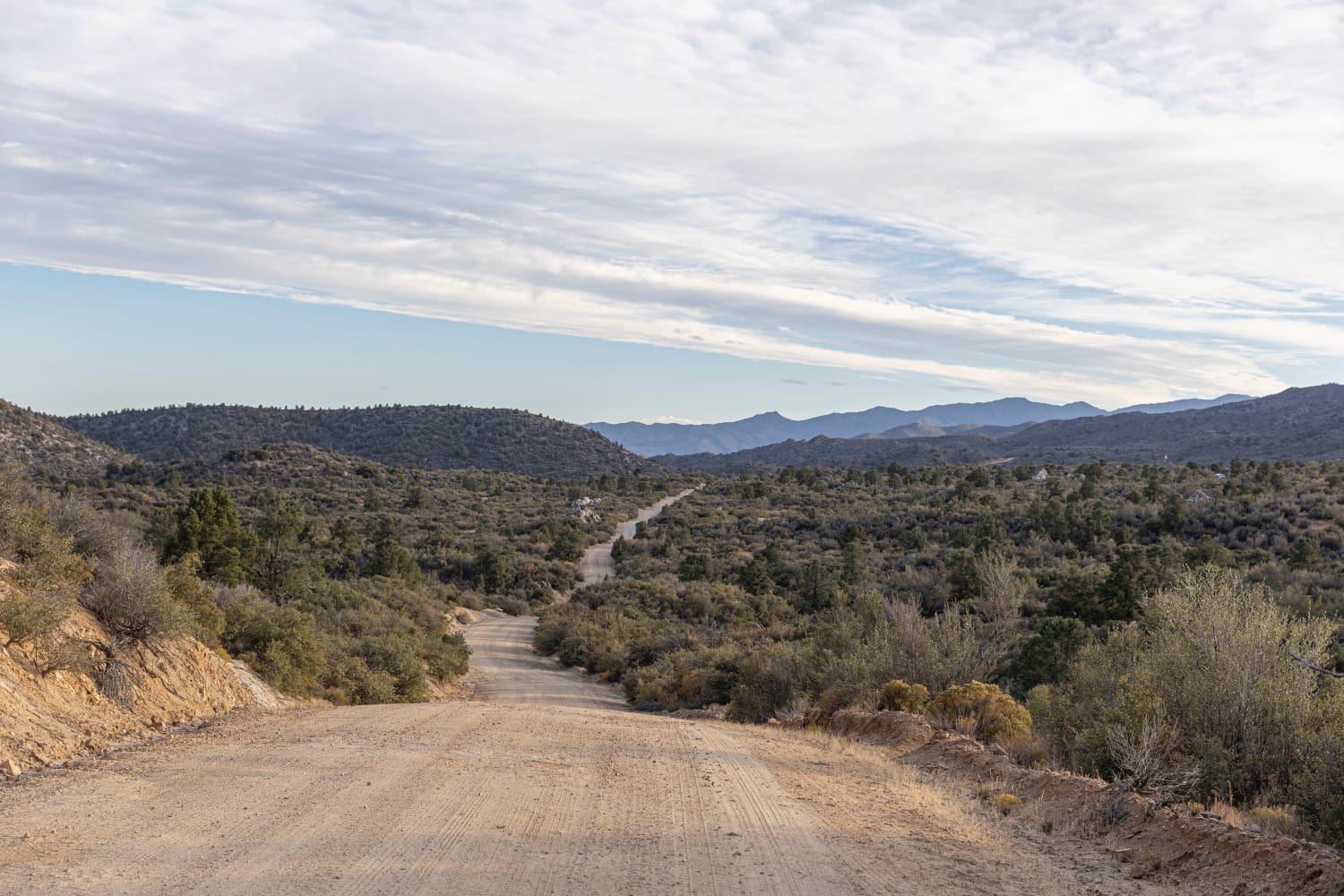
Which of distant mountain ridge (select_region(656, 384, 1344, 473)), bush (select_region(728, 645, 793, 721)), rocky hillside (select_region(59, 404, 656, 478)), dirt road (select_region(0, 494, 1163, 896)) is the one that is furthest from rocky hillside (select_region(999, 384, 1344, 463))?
dirt road (select_region(0, 494, 1163, 896))

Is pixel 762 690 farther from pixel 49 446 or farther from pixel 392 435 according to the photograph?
pixel 392 435

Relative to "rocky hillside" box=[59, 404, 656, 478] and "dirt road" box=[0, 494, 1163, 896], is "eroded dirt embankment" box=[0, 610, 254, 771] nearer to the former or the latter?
"dirt road" box=[0, 494, 1163, 896]

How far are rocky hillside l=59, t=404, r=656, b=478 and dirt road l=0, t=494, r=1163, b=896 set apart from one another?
11247cm

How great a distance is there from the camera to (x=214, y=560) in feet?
103

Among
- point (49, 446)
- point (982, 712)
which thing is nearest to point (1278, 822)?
point (982, 712)

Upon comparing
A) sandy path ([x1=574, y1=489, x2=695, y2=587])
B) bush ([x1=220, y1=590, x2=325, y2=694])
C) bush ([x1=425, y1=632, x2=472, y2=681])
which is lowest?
sandy path ([x1=574, y1=489, x2=695, y2=587])

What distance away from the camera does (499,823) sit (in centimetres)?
812

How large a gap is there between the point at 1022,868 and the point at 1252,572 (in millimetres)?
28535

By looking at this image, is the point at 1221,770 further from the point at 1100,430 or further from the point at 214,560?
the point at 1100,430

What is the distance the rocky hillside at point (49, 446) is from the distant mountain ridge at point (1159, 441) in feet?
306

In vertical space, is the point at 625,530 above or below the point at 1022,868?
below

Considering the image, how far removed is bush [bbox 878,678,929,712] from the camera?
16.4 metres

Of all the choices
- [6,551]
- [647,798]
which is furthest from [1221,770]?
[6,551]

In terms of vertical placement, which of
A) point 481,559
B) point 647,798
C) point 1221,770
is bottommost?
point 481,559
